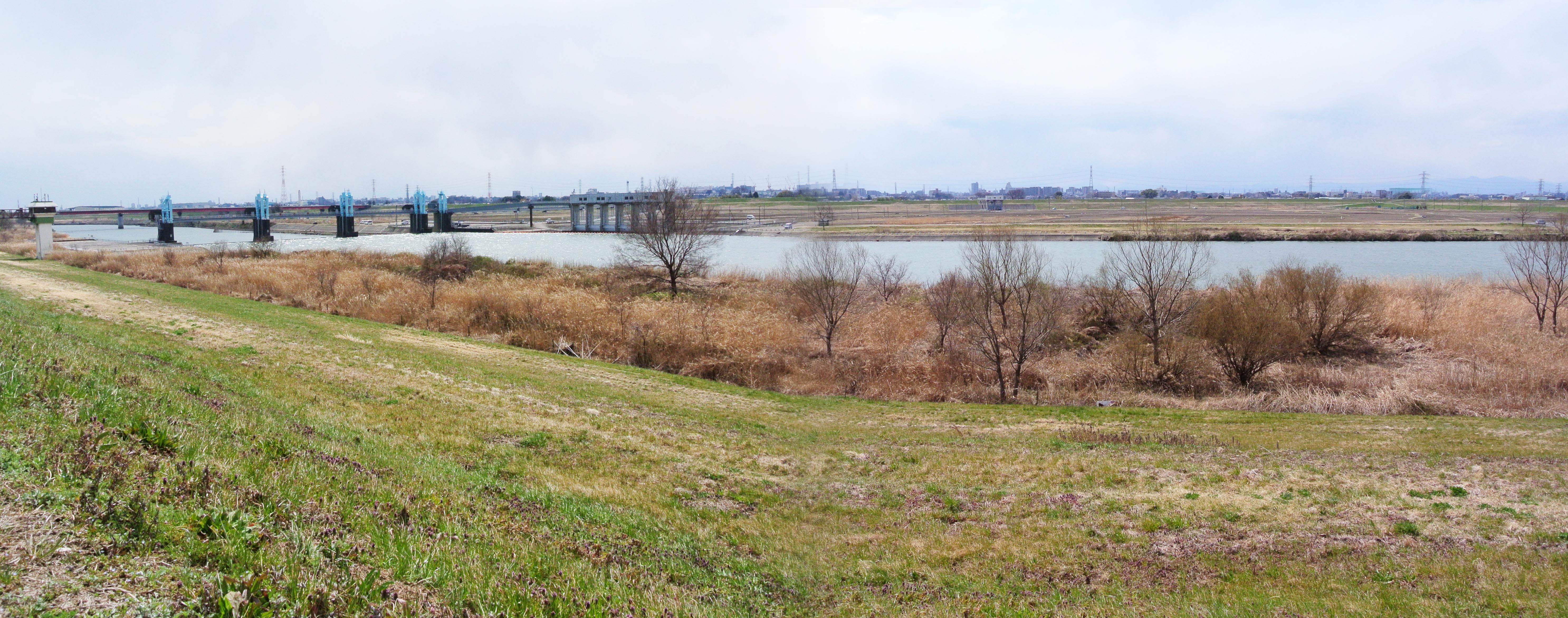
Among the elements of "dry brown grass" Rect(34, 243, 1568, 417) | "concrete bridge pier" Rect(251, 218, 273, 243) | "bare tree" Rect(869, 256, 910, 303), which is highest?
"concrete bridge pier" Rect(251, 218, 273, 243)

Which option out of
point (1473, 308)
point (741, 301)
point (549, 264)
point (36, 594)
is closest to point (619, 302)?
point (741, 301)

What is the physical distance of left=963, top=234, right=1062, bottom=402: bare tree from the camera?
28453 millimetres

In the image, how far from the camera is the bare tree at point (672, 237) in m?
48.9

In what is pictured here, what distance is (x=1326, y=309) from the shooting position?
34000mm

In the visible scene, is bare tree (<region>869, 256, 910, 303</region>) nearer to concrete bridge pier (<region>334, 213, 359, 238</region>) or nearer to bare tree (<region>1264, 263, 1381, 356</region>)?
bare tree (<region>1264, 263, 1381, 356</region>)

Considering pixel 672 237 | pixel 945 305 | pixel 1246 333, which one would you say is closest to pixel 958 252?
pixel 672 237

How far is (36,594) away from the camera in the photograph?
3641 mm

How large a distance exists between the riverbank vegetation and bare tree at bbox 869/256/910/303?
225 millimetres

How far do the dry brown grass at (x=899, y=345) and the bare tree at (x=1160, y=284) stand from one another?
1.66 m

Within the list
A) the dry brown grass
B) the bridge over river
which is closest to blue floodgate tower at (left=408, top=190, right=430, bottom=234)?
the bridge over river

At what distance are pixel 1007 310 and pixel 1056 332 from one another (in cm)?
266

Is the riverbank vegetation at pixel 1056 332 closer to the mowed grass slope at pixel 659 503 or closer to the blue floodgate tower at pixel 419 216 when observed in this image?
the mowed grass slope at pixel 659 503

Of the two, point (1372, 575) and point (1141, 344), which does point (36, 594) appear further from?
point (1141, 344)

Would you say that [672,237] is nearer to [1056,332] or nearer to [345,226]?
[1056,332]
